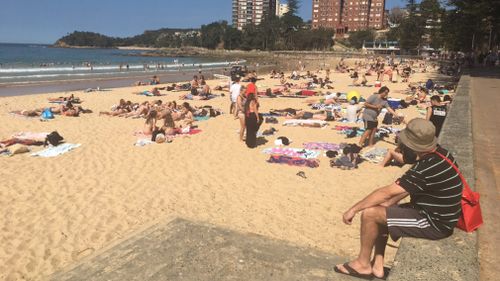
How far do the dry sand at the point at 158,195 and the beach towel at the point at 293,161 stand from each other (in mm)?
176

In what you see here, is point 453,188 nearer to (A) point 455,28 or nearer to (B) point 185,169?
(B) point 185,169

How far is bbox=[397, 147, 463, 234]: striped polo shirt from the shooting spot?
276cm

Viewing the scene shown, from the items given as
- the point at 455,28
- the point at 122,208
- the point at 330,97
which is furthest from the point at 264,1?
the point at 122,208

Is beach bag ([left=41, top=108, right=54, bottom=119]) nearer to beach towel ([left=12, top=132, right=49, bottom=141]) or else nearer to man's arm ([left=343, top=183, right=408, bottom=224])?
beach towel ([left=12, top=132, right=49, bottom=141])

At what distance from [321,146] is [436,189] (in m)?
6.46

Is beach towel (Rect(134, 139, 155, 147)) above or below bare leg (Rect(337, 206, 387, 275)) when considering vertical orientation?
below

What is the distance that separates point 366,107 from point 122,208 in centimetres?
562

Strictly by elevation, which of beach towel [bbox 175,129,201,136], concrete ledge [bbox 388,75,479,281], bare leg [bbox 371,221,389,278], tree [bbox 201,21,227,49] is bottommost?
beach towel [bbox 175,129,201,136]

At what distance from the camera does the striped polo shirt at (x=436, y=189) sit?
276 cm

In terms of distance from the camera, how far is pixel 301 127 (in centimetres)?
1155

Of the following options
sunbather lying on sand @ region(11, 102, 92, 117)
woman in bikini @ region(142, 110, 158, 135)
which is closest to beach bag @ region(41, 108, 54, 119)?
sunbather lying on sand @ region(11, 102, 92, 117)

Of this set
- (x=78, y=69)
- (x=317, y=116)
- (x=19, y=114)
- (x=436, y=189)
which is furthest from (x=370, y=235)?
(x=78, y=69)

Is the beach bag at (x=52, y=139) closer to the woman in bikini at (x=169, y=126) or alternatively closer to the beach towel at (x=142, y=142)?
the beach towel at (x=142, y=142)

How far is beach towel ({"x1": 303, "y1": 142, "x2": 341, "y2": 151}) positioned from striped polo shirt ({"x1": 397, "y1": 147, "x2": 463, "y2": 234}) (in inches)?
238
